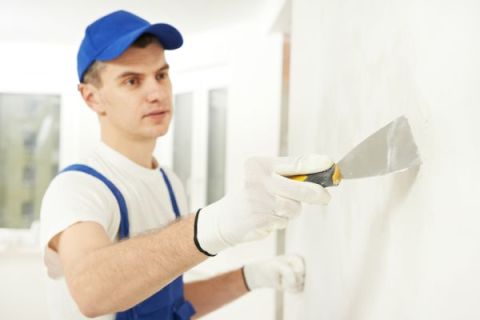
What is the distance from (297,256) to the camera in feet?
5.08

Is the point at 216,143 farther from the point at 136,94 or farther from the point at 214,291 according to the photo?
the point at 136,94

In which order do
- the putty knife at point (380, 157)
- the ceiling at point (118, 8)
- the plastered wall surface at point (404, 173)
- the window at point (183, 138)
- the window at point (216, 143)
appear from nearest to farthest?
the plastered wall surface at point (404, 173) → the putty knife at point (380, 157) → the ceiling at point (118, 8) → the window at point (216, 143) → the window at point (183, 138)

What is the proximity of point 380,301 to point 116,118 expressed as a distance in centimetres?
88

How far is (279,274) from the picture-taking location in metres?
1.52

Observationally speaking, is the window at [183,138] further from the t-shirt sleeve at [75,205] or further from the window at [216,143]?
the t-shirt sleeve at [75,205]

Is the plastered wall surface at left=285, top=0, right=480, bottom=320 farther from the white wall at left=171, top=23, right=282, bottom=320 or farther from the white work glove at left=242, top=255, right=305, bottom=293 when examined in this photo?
the white wall at left=171, top=23, right=282, bottom=320

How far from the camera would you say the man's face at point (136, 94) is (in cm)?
131

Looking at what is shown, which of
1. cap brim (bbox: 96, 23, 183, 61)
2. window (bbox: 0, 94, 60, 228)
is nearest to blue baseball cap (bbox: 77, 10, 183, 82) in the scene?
cap brim (bbox: 96, 23, 183, 61)

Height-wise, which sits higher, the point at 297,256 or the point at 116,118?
the point at 116,118

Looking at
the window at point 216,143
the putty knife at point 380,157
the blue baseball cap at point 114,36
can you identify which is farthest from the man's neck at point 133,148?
the window at point 216,143

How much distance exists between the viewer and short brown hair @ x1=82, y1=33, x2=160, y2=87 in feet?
4.34

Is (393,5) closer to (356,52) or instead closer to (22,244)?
(356,52)

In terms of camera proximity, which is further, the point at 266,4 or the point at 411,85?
the point at 266,4

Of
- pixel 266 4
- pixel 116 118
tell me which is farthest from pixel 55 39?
pixel 116 118
